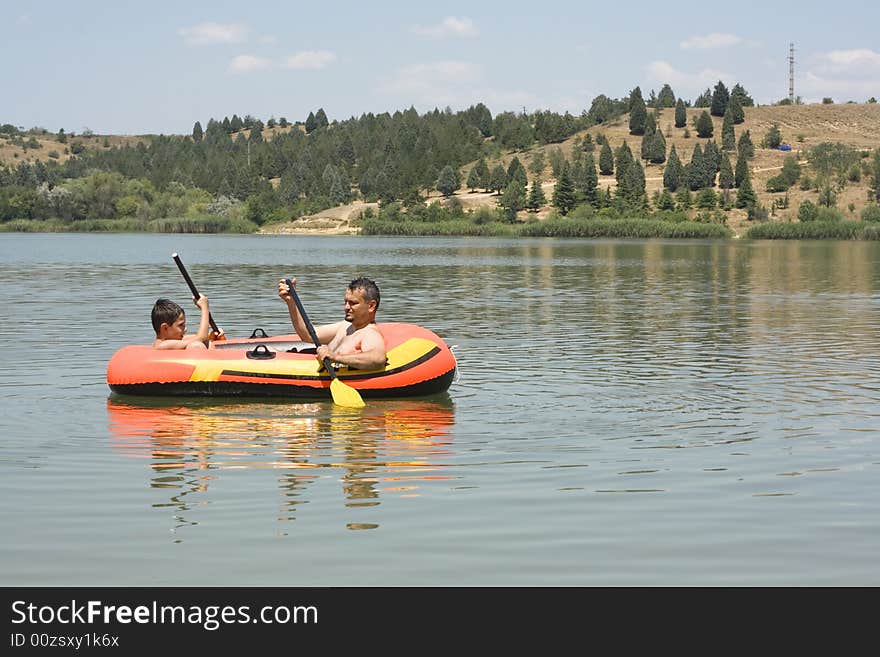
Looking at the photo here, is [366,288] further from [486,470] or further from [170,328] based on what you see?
[486,470]

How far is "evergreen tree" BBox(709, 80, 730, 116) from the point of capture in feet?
559

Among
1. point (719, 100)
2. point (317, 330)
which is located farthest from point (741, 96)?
point (317, 330)

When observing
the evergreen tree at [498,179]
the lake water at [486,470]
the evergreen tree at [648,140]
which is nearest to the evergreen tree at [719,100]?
the evergreen tree at [648,140]

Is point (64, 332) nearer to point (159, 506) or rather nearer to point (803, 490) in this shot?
point (159, 506)

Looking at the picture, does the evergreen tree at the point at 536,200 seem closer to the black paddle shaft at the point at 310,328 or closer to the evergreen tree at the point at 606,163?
the evergreen tree at the point at 606,163

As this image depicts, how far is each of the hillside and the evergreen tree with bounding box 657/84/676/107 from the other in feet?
17.3

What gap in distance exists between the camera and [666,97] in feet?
Result: 597

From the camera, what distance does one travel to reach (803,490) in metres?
9.68

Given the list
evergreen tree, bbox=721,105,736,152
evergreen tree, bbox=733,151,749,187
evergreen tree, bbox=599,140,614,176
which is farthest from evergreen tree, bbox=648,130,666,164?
evergreen tree, bbox=733,151,749,187

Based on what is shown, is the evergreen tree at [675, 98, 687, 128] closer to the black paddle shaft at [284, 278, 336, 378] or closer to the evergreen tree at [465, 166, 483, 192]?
the evergreen tree at [465, 166, 483, 192]

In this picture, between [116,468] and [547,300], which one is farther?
[547,300]

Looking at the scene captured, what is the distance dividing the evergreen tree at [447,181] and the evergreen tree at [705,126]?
105 feet

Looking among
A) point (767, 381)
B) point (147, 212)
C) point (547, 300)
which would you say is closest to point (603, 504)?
point (767, 381)
